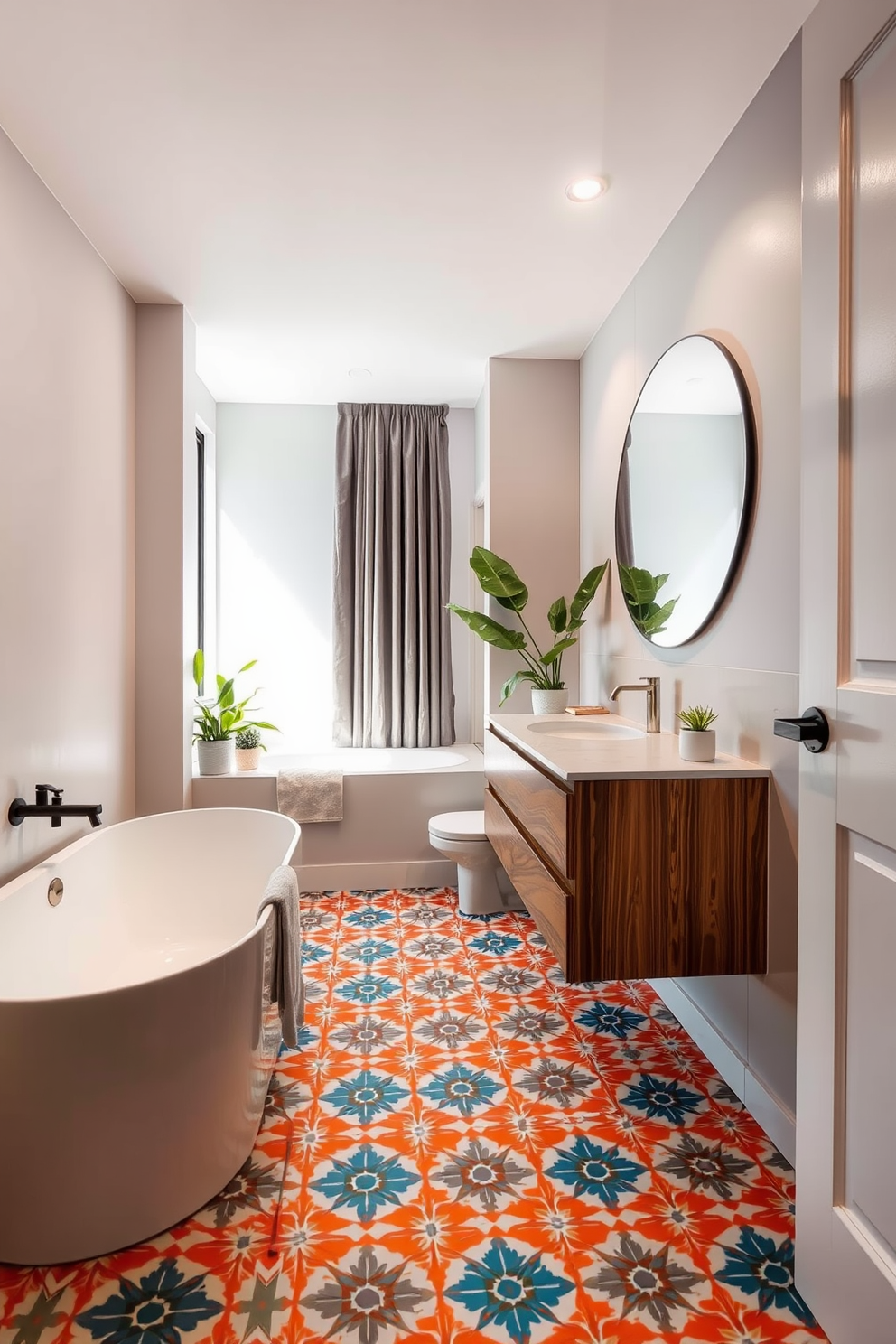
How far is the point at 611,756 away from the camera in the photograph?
198 cm

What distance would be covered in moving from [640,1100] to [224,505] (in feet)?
12.0

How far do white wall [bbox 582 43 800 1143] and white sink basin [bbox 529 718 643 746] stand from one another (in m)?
0.26

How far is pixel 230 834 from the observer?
9.28ft

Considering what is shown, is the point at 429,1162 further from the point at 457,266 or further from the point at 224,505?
the point at 224,505

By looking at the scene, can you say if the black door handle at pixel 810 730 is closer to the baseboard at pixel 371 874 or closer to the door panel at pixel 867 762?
the door panel at pixel 867 762

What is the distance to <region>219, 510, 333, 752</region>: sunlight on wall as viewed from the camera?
4477 millimetres

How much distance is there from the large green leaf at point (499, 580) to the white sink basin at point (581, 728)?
2.24 feet

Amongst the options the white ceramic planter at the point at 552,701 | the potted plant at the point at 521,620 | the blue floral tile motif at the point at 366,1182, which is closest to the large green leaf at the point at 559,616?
the potted plant at the point at 521,620

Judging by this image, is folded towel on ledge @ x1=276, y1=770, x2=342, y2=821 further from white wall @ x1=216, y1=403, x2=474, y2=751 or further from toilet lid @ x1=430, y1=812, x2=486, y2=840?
white wall @ x1=216, y1=403, x2=474, y2=751

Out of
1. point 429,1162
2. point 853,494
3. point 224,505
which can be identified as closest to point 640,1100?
point 429,1162

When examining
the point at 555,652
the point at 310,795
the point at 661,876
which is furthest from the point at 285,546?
the point at 661,876

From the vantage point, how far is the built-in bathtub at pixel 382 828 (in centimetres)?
355

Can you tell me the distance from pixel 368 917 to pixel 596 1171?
169cm

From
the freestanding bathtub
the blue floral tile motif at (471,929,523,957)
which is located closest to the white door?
the freestanding bathtub
